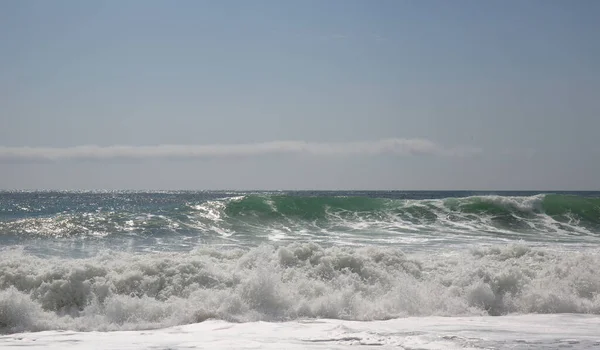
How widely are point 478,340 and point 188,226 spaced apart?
1328 centimetres

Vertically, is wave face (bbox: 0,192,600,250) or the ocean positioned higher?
wave face (bbox: 0,192,600,250)

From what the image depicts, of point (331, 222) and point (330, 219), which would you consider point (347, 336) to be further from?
point (330, 219)

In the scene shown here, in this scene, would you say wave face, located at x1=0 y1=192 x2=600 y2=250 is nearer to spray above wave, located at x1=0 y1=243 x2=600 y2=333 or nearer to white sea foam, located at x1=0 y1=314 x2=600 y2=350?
spray above wave, located at x1=0 y1=243 x2=600 y2=333

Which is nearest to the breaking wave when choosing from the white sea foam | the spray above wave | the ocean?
the ocean

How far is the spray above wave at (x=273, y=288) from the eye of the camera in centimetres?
883

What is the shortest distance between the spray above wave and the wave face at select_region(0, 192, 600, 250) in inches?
187

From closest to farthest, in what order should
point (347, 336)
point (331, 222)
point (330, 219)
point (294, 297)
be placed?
1. point (347, 336)
2. point (294, 297)
3. point (331, 222)
4. point (330, 219)

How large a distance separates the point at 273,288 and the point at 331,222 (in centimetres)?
1298

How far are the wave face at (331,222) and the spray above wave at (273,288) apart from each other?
15.6 ft

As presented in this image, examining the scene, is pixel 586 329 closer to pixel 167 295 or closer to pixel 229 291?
pixel 229 291

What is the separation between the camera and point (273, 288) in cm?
960

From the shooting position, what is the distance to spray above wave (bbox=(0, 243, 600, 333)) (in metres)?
8.83

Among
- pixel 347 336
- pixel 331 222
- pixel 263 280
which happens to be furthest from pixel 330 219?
pixel 347 336

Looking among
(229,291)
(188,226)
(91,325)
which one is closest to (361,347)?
(229,291)
